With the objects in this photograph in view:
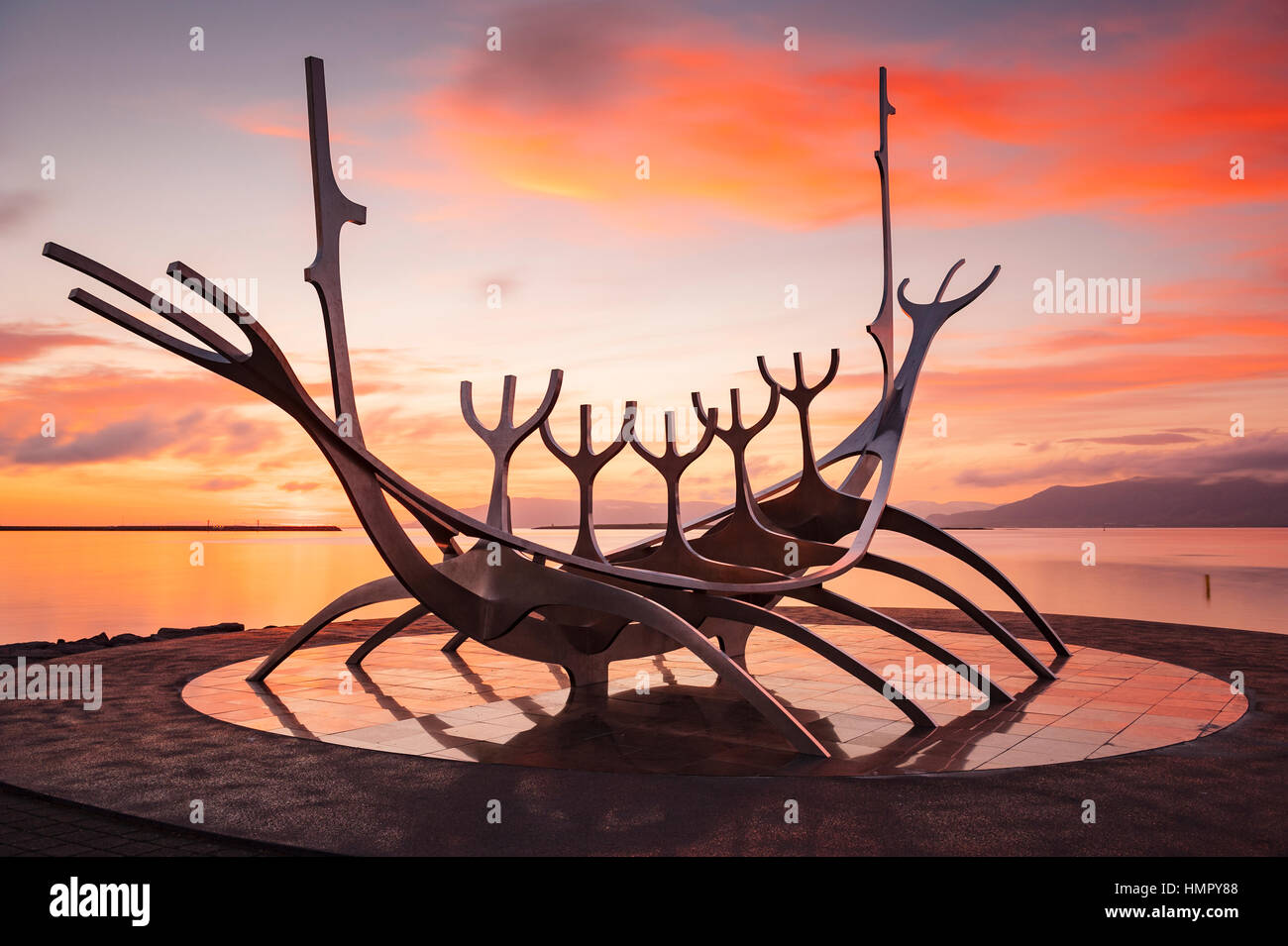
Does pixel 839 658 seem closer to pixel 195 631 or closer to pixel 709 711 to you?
pixel 709 711

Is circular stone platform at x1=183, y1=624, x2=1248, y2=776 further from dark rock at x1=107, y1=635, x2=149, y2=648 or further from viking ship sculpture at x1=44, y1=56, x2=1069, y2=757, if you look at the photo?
dark rock at x1=107, y1=635, x2=149, y2=648

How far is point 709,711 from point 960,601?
3.33 metres

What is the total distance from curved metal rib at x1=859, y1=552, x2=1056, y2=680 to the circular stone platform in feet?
0.61

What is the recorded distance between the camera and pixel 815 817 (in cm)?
521

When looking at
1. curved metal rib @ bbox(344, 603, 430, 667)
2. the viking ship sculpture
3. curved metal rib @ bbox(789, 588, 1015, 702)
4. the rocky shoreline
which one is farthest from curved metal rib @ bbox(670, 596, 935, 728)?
the rocky shoreline

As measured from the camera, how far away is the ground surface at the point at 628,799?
480 cm

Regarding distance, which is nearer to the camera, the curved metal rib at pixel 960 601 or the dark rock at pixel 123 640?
the curved metal rib at pixel 960 601

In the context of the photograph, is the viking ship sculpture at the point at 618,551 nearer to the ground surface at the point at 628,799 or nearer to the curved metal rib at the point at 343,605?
the curved metal rib at the point at 343,605

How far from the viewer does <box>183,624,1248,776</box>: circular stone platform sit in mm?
6672

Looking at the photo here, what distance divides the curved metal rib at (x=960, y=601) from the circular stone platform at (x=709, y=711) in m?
0.19

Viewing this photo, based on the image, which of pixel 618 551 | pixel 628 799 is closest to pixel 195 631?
pixel 618 551

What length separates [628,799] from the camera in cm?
555

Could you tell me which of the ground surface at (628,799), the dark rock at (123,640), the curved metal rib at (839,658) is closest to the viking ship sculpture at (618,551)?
the curved metal rib at (839,658)
